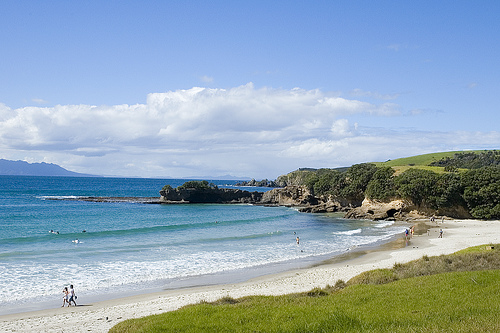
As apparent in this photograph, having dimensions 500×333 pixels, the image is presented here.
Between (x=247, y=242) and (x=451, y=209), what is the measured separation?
37.1 metres

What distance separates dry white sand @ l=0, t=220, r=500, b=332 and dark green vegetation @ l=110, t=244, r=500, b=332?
5479mm

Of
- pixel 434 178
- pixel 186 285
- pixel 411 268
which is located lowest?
pixel 186 285

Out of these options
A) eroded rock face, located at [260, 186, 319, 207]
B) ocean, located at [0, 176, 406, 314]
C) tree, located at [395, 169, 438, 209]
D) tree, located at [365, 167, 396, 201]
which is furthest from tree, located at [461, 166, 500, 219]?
eroded rock face, located at [260, 186, 319, 207]

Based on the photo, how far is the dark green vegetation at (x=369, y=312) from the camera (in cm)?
1098

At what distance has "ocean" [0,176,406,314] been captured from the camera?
85.8 ft

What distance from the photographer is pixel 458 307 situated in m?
12.2

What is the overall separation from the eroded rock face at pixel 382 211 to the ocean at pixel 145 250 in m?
3.99

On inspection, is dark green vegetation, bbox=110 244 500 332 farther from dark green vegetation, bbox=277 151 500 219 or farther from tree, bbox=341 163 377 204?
tree, bbox=341 163 377 204

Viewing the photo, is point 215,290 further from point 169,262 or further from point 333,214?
point 333,214

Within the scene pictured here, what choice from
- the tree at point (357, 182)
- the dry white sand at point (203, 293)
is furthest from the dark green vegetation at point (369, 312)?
the tree at point (357, 182)

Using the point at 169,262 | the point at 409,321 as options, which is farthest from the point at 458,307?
the point at 169,262

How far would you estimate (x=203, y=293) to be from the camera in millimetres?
23594

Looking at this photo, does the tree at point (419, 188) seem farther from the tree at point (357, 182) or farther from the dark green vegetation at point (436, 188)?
the tree at point (357, 182)

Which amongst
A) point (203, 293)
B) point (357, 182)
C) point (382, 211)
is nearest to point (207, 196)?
point (357, 182)
